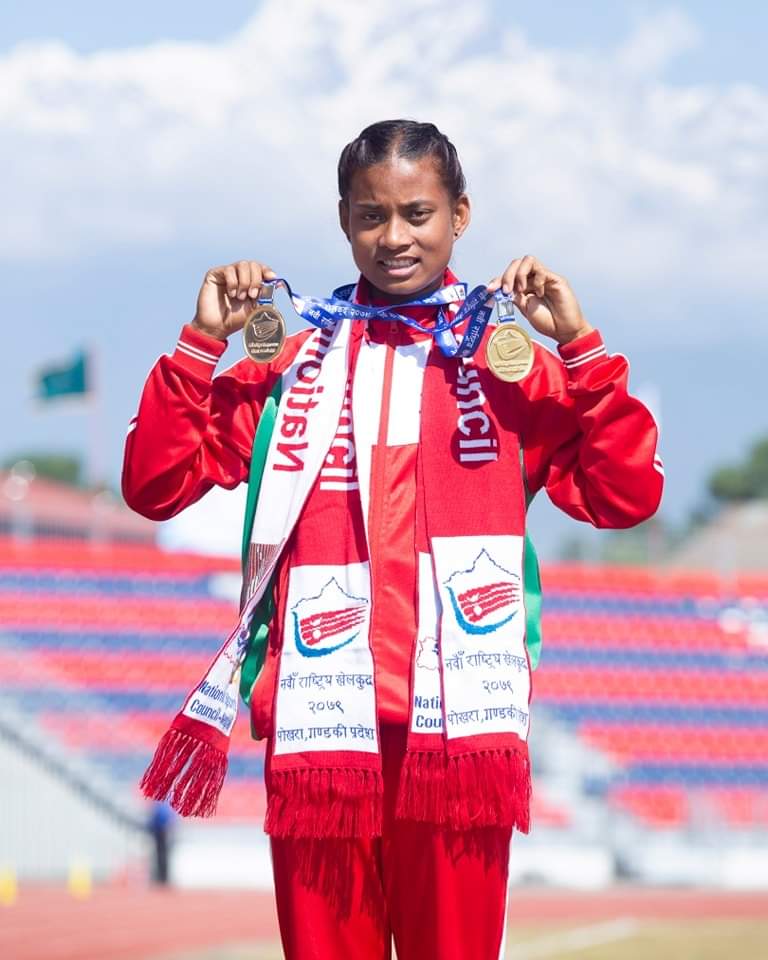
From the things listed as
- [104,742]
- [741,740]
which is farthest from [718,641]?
[104,742]

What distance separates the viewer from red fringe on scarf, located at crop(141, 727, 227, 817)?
266cm

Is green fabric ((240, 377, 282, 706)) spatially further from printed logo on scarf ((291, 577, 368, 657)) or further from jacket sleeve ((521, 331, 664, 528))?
jacket sleeve ((521, 331, 664, 528))

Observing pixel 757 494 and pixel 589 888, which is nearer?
pixel 589 888

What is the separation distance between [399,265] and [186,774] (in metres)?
0.83

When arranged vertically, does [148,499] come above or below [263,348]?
below

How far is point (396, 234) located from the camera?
2.66 meters

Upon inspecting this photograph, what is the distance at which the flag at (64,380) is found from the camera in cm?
2430

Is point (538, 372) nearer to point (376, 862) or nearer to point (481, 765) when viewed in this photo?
point (481, 765)

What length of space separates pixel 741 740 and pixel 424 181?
17613 millimetres

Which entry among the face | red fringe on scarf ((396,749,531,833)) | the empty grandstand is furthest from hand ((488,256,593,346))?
the empty grandstand

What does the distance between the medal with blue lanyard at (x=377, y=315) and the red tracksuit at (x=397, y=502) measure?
46 mm

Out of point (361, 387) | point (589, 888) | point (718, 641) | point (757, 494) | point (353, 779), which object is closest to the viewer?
point (353, 779)

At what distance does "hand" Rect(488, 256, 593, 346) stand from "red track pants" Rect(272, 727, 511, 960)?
0.71m

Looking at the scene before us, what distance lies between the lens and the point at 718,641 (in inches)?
834
